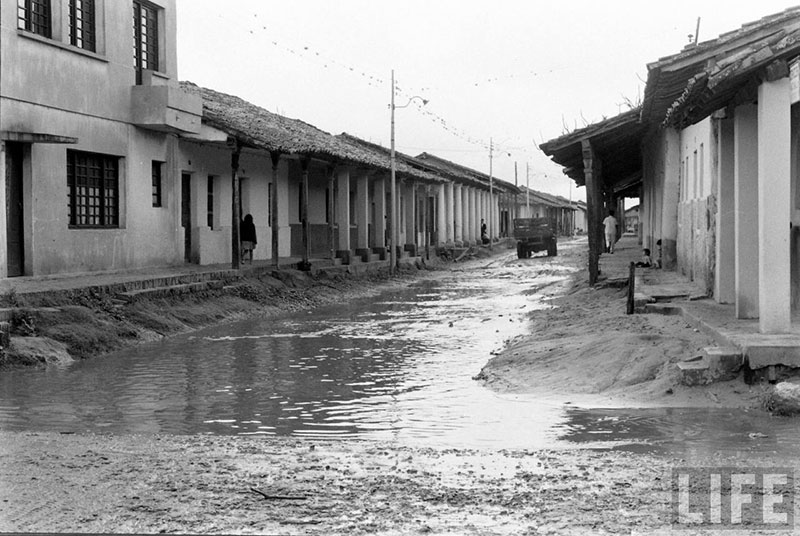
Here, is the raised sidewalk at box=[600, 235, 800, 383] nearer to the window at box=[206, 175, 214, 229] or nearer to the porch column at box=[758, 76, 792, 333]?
the porch column at box=[758, 76, 792, 333]

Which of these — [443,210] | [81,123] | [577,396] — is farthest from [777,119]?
[443,210]

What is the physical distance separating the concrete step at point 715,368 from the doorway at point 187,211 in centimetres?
1776

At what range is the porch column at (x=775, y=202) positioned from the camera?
9.61 metres

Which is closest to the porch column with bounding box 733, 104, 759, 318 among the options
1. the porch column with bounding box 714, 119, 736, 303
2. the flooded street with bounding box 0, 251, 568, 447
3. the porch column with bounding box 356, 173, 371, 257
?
the porch column with bounding box 714, 119, 736, 303

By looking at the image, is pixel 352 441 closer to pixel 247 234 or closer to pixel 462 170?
pixel 247 234

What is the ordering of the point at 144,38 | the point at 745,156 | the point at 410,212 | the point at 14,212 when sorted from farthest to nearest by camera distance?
the point at 410,212 → the point at 144,38 → the point at 14,212 → the point at 745,156

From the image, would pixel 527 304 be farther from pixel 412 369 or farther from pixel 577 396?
pixel 577 396

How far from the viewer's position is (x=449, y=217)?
5169 cm

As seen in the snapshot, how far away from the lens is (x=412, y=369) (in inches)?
484

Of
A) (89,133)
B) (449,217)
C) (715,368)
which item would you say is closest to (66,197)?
(89,133)

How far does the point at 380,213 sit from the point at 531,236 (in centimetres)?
1112

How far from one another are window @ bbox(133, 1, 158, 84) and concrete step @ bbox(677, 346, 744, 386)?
1613 cm

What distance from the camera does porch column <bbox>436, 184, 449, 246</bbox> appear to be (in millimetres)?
49625

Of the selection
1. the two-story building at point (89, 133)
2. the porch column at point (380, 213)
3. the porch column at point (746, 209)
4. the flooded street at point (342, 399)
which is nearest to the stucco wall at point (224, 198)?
the two-story building at point (89, 133)
